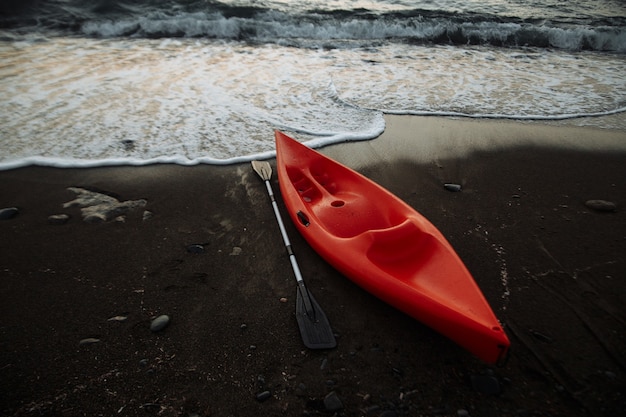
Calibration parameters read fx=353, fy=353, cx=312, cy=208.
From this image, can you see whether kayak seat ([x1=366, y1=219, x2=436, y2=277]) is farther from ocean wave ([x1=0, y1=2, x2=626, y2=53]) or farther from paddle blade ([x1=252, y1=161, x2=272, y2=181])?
ocean wave ([x1=0, y1=2, x2=626, y2=53])

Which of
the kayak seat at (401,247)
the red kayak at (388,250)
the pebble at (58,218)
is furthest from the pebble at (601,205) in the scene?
the pebble at (58,218)

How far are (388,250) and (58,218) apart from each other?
2.77 metres

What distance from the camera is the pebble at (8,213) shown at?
301cm

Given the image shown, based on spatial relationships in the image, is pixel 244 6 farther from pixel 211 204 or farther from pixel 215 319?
pixel 215 319

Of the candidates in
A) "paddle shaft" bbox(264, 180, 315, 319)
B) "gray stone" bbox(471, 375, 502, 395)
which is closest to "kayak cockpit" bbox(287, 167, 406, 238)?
"paddle shaft" bbox(264, 180, 315, 319)

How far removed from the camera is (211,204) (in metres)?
3.35

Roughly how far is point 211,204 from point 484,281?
7.89 feet

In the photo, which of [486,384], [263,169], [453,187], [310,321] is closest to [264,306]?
[310,321]

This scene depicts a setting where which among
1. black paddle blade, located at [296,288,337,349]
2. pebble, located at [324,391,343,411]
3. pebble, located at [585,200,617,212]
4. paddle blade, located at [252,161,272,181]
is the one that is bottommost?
pebble, located at [324,391,343,411]

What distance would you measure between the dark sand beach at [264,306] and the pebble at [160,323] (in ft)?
0.13

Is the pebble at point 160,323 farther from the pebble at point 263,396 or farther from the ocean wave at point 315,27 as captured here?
the ocean wave at point 315,27

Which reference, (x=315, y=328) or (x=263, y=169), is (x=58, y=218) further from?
(x=315, y=328)

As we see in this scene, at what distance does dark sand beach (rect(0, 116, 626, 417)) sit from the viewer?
6.01 feet

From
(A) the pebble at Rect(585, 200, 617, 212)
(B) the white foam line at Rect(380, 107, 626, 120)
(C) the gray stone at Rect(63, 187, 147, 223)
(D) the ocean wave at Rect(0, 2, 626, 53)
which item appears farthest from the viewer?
(D) the ocean wave at Rect(0, 2, 626, 53)
